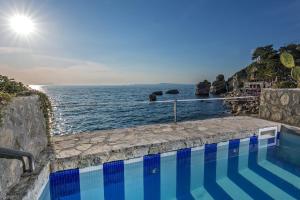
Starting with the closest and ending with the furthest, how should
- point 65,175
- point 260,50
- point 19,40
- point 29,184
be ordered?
point 29,184
point 65,175
point 19,40
point 260,50

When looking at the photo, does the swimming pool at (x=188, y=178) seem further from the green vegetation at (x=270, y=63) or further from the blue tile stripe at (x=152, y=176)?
the green vegetation at (x=270, y=63)

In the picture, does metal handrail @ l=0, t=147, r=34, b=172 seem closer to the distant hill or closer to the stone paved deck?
the stone paved deck

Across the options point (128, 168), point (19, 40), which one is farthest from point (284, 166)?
point (19, 40)

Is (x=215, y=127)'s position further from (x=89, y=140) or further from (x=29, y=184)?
(x=29, y=184)

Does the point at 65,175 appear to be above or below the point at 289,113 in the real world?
below

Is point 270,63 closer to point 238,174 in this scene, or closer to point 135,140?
point 238,174

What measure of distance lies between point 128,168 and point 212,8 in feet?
42.6

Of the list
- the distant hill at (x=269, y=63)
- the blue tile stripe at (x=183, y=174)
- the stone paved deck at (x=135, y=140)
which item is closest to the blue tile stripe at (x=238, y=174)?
the stone paved deck at (x=135, y=140)

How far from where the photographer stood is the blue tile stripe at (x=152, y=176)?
3.33 m

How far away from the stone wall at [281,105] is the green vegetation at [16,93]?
19.0ft

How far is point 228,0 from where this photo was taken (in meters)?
12.8

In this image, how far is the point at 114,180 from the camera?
11.2 feet

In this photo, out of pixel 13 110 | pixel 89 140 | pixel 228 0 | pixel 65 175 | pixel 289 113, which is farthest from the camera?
pixel 228 0

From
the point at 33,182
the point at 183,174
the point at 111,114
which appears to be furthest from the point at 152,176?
the point at 111,114
